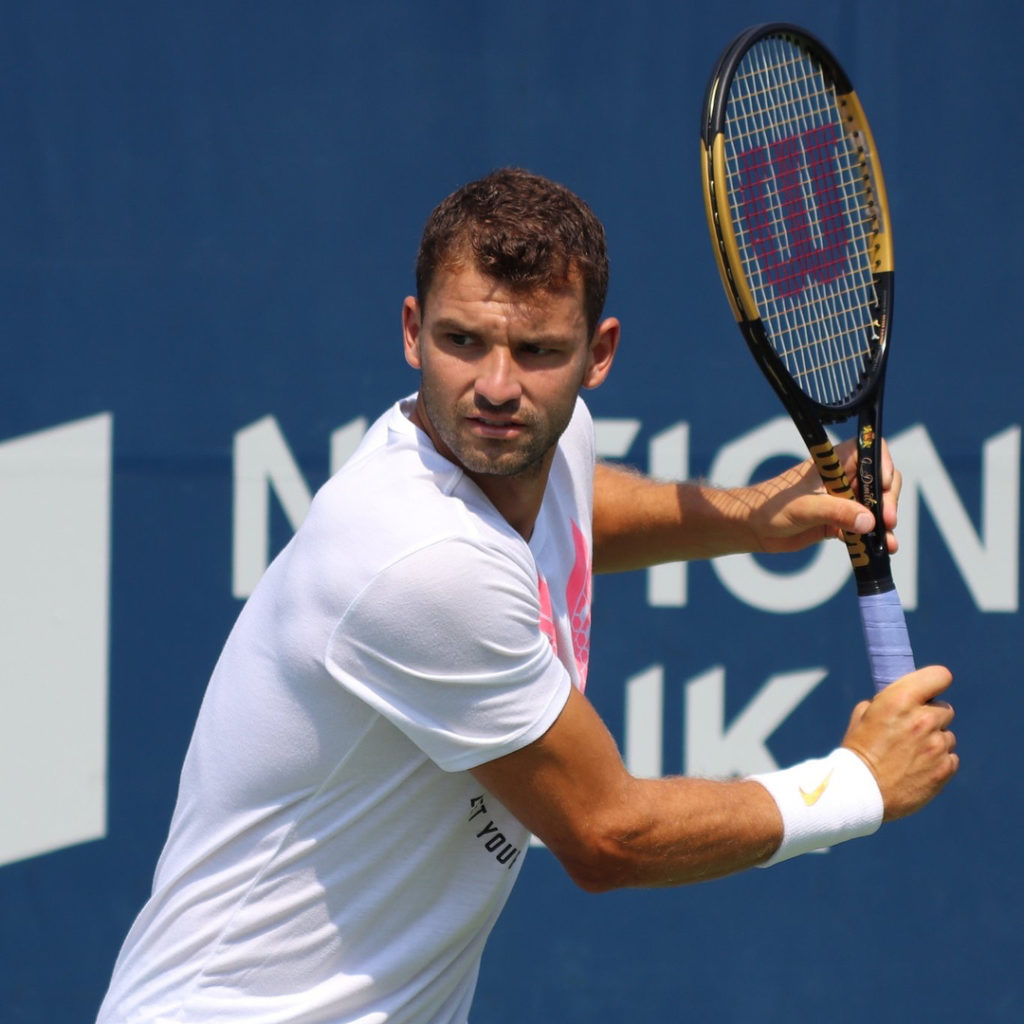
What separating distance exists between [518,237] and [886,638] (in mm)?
805

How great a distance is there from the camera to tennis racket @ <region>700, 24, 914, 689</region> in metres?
2.12

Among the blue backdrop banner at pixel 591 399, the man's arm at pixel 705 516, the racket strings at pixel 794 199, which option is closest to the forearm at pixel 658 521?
the man's arm at pixel 705 516

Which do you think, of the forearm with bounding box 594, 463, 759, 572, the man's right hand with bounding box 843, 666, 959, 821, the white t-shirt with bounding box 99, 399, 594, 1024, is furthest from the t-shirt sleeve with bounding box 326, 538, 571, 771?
the forearm with bounding box 594, 463, 759, 572

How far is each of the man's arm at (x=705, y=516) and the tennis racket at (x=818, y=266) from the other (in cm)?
6

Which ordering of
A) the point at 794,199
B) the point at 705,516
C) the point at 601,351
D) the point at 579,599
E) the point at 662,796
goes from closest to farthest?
the point at 662,796 < the point at 601,351 < the point at 579,599 < the point at 705,516 < the point at 794,199

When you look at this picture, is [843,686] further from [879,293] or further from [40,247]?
[40,247]

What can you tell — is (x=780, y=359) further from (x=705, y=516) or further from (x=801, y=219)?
(x=801, y=219)

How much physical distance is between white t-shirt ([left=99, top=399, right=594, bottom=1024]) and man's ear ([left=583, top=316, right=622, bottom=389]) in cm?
22

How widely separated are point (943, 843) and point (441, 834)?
1.86 metres

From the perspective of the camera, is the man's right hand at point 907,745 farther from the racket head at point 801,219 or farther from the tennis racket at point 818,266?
the racket head at point 801,219

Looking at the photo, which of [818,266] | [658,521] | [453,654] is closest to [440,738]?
[453,654]

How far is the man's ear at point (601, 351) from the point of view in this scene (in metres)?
1.94

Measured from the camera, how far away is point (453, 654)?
170 centimetres

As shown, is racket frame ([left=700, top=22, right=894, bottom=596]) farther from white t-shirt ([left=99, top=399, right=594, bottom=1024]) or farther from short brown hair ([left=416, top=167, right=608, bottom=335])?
white t-shirt ([left=99, top=399, right=594, bottom=1024])
